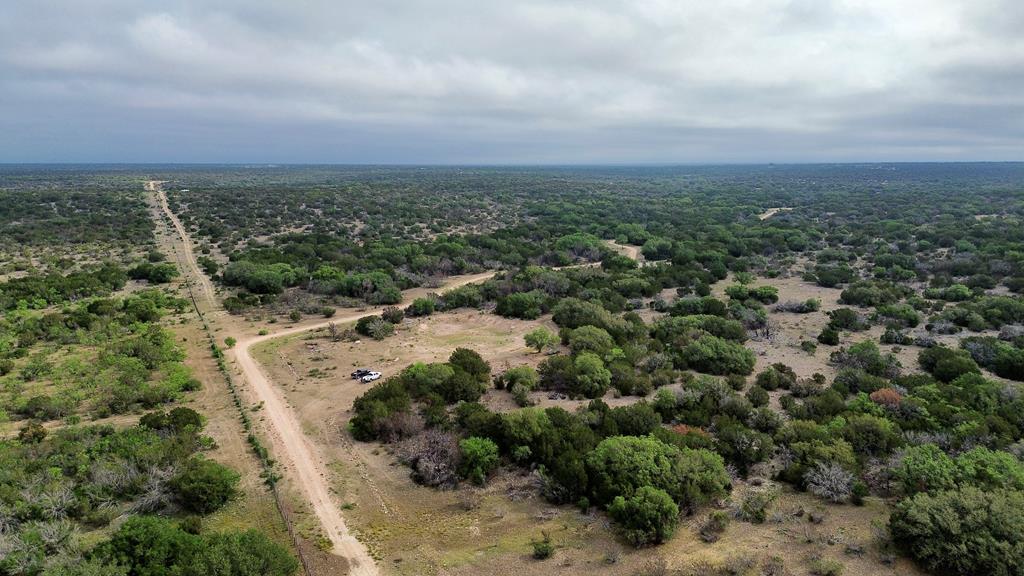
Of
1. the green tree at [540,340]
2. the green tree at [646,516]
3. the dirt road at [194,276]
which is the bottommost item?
the green tree at [646,516]

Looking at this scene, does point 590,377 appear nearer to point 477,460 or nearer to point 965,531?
point 477,460

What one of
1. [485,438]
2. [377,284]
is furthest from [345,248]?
[485,438]

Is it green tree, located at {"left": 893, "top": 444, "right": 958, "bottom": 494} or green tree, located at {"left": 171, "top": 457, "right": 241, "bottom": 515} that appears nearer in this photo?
green tree, located at {"left": 893, "top": 444, "right": 958, "bottom": 494}

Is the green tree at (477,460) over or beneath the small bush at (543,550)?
over

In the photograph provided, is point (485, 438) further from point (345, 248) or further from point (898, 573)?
point (345, 248)

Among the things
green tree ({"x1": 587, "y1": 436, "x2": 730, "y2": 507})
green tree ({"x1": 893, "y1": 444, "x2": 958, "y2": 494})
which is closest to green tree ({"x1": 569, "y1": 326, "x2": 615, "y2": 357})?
green tree ({"x1": 587, "y1": 436, "x2": 730, "y2": 507})

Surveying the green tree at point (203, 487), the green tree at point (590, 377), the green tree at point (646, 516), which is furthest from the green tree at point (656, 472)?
the green tree at point (203, 487)

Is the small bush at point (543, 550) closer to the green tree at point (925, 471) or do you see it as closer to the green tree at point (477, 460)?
the green tree at point (477, 460)

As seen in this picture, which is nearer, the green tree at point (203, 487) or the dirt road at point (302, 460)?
the dirt road at point (302, 460)

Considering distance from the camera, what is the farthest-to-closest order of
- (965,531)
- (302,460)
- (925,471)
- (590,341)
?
(590,341) < (302,460) < (925,471) < (965,531)

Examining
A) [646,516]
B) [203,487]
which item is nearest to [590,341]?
[646,516]

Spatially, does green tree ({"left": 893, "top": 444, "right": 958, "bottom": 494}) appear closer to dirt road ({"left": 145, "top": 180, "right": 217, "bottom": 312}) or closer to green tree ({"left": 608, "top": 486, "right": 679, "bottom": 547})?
green tree ({"left": 608, "top": 486, "right": 679, "bottom": 547})
